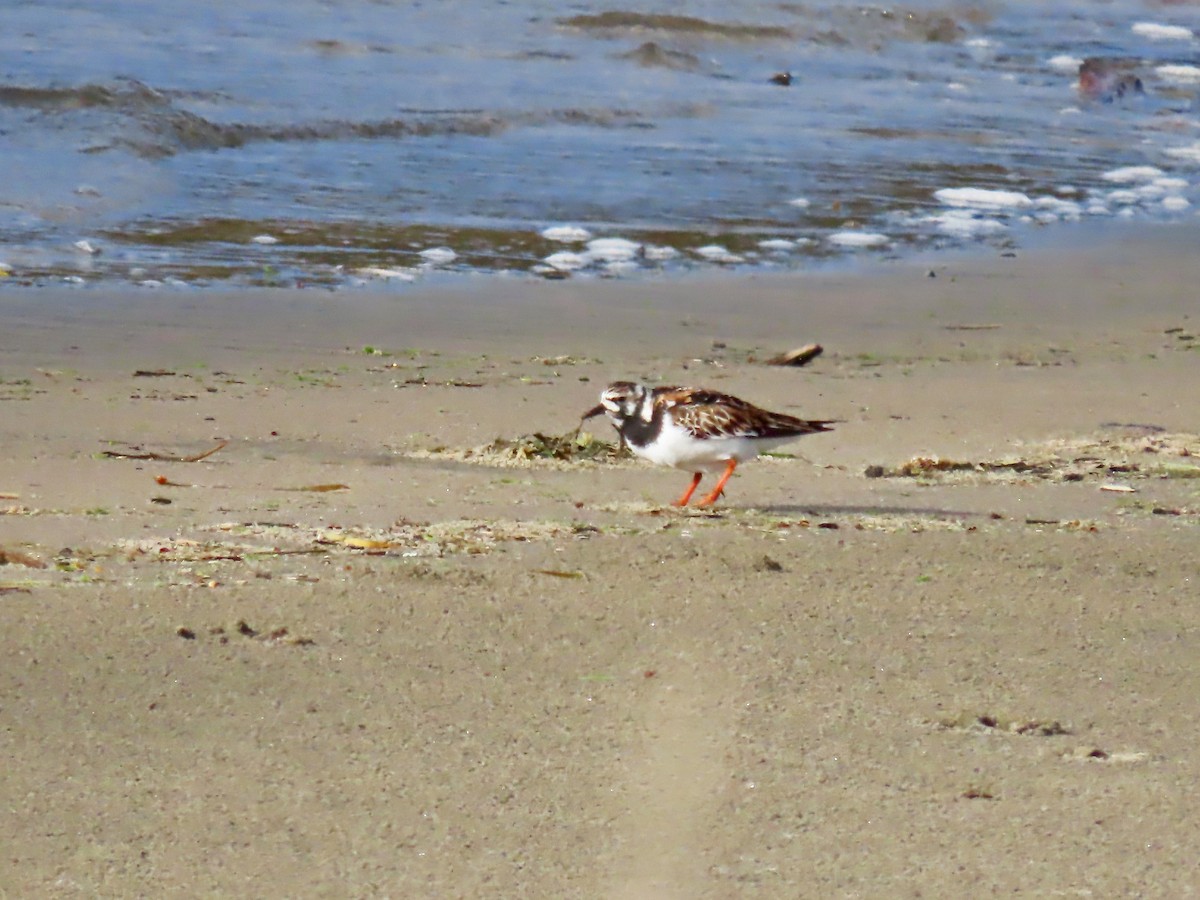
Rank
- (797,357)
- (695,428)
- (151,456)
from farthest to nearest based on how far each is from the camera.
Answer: (797,357) → (151,456) → (695,428)

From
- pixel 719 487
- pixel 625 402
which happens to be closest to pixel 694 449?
pixel 719 487

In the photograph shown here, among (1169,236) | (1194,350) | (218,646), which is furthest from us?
(1169,236)

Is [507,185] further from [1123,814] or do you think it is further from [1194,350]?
[1123,814]

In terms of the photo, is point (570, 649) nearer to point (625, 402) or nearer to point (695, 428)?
point (695, 428)

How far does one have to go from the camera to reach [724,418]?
17.5ft

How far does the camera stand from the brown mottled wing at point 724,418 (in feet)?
17.4

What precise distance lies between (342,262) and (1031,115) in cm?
950

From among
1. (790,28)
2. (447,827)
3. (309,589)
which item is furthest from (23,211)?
(790,28)

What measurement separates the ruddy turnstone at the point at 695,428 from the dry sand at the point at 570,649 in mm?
176

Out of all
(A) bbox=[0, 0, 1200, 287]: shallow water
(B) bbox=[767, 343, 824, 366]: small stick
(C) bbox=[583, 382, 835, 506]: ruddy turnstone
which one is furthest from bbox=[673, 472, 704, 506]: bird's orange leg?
(A) bbox=[0, 0, 1200, 287]: shallow water

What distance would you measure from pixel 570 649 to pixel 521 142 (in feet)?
32.7

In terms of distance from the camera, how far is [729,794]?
3.24m

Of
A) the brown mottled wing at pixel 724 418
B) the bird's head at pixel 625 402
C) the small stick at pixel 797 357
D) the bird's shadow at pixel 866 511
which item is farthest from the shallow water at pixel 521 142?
the bird's shadow at pixel 866 511

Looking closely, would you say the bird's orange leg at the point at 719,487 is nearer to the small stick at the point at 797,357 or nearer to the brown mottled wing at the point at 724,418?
the brown mottled wing at the point at 724,418
